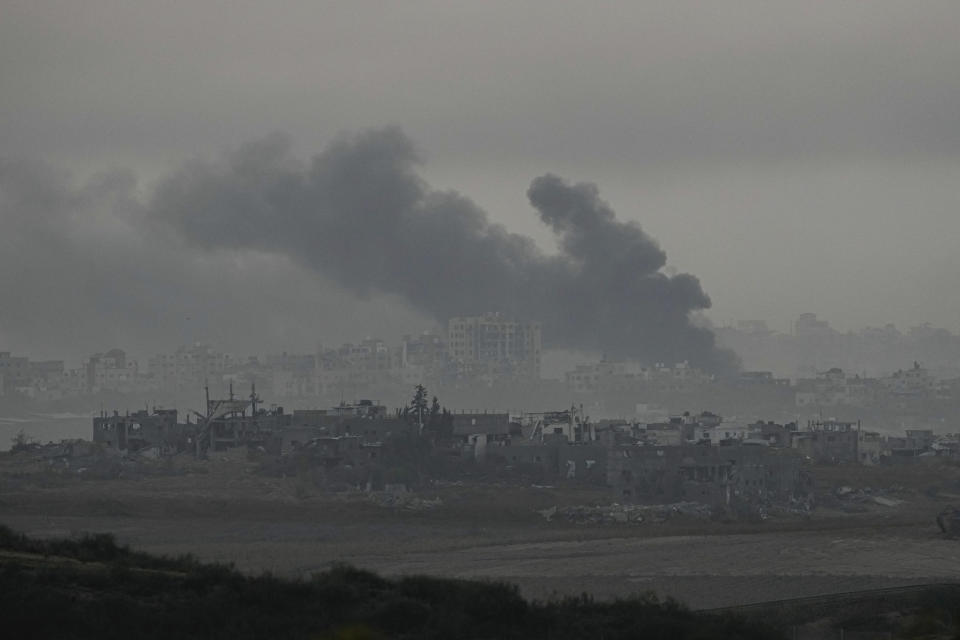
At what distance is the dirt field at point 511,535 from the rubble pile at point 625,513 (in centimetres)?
60

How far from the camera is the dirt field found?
2528cm

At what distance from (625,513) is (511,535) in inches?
162

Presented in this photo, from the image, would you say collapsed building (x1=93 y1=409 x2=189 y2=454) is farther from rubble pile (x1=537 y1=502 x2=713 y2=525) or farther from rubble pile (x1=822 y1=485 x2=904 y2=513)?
rubble pile (x1=822 y1=485 x2=904 y2=513)

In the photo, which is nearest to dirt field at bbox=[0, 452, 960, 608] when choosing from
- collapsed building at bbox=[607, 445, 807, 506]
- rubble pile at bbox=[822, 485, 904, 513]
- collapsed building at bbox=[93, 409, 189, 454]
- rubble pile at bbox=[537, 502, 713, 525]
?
rubble pile at bbox=[822, 485, 904, 513]

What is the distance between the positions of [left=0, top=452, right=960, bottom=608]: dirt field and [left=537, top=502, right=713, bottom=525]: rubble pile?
60cm

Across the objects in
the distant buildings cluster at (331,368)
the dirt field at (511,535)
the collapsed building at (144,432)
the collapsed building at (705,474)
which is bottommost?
the dirt field at (511,535)

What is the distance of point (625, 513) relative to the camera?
36.1m

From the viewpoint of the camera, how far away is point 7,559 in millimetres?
16359

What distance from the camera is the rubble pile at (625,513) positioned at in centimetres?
3522

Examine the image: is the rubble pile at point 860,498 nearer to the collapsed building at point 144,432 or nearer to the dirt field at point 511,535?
the dirt field at point 511,535

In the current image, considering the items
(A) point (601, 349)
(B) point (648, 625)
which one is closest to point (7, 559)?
(B) point (648, 625)

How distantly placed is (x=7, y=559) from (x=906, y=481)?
31.3 meters

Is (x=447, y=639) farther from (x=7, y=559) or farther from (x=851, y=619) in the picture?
(x=851, y=619)

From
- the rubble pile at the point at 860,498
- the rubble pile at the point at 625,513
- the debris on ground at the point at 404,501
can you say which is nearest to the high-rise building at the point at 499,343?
the rubble pile at the point at 860,498
